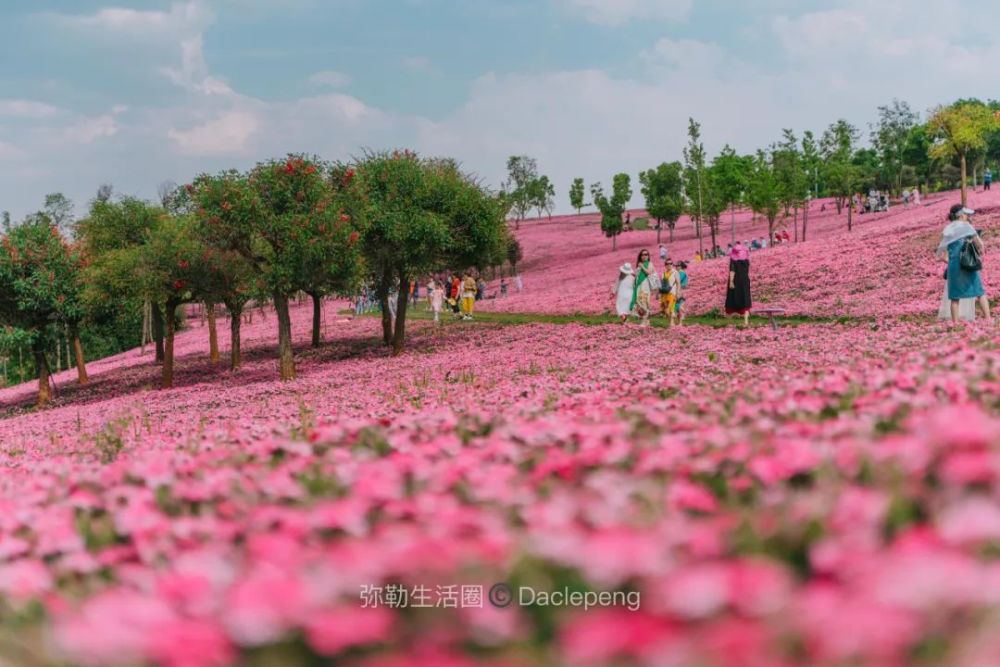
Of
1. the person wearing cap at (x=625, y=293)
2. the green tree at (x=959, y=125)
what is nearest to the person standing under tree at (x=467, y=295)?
the person wearing cap at (x=625, y=293)

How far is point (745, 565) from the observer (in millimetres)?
2176

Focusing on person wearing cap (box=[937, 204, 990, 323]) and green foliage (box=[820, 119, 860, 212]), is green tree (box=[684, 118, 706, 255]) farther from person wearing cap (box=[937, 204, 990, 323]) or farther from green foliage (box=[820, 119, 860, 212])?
person wearing cap (box=[937, 204, 990, 323])

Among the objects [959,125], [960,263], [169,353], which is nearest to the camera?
[960,263]

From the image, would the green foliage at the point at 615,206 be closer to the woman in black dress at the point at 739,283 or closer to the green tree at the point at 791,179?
the green tree at the point at 791,179

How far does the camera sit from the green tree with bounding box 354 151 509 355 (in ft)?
110

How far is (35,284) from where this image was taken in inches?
1318

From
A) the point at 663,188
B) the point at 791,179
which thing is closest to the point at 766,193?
the point at 791,179

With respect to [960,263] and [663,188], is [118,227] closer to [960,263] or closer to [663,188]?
[960,263]

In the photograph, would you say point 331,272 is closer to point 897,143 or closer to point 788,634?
point 788,634

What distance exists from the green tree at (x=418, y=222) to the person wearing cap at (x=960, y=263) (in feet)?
67.2

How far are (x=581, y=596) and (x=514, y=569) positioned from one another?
0.22 meters

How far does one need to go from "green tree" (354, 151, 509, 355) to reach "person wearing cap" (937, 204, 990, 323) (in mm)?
20495

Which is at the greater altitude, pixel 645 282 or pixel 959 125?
pixel 959 125

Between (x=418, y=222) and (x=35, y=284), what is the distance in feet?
54.4
